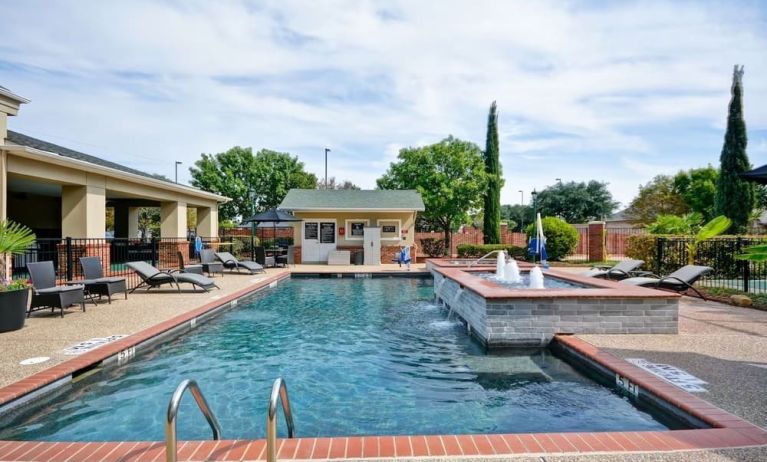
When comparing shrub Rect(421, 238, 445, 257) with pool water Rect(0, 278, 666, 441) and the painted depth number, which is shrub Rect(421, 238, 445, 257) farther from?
the painted depth number

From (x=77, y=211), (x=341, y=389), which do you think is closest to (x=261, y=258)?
(x=77, y=211)

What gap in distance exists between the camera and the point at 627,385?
4449 mm

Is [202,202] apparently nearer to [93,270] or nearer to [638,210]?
[93,270]

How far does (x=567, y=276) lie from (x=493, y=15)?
5998 mm

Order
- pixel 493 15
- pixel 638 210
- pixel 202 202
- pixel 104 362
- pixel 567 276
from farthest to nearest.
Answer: pixel 638 210 < pixel 202 202 < pixel 567 276 < pixel 493 15 < pixel 104 362

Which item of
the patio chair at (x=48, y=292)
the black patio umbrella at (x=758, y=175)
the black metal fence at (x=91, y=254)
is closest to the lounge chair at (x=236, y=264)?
the black metal fence at (x=91, y=254)

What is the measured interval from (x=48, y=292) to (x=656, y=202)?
3566cm

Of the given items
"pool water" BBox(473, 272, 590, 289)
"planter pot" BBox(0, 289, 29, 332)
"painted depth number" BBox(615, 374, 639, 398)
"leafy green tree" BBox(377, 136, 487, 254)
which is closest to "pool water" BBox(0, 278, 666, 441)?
"painted depth number" BBox(615, 374, 639, 398)

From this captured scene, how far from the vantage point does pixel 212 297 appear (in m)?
10.4

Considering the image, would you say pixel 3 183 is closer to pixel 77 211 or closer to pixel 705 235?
pixel 77 211

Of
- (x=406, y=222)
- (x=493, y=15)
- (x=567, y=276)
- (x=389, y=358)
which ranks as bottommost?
(x=389, y=358)

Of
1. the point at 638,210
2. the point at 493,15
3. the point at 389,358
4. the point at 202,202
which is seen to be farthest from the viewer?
the point at 638,210

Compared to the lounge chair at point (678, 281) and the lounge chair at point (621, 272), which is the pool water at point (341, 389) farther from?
the lounge chair at point (621, 272)

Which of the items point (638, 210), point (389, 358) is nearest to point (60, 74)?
point (389, 358)
